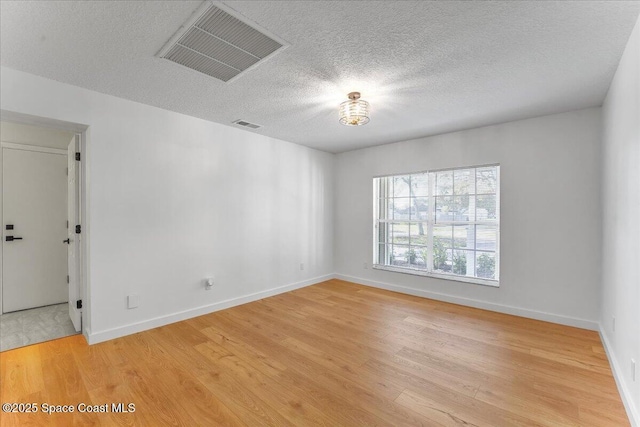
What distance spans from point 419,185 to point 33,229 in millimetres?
5471

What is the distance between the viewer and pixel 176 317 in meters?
3.34

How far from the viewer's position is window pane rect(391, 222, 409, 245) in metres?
4.73

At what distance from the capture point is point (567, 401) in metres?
1.93

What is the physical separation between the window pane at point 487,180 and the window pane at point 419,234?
3.12ft

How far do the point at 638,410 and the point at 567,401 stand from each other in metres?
0.38

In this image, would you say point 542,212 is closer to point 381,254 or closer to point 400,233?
point 400,233

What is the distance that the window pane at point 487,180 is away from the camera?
3.84m

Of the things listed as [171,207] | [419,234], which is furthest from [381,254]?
[171,207]

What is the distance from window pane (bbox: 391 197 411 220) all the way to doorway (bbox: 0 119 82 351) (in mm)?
4412

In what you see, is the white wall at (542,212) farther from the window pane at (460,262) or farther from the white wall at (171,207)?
the white wall at (171,207)

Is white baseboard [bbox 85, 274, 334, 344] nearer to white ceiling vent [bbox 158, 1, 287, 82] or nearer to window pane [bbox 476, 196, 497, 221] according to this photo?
white ceiling vent [bbox 158, 1, 287, 82]

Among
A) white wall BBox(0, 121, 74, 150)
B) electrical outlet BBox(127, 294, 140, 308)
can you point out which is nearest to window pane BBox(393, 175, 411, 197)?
electrical outlet BBox(127, 294, 140, 308)

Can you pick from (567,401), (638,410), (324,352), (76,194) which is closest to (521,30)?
(638,410)

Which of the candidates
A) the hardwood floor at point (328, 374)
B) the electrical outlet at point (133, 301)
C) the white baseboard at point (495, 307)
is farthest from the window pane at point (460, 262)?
the electrical outlet at point (133, 301)
